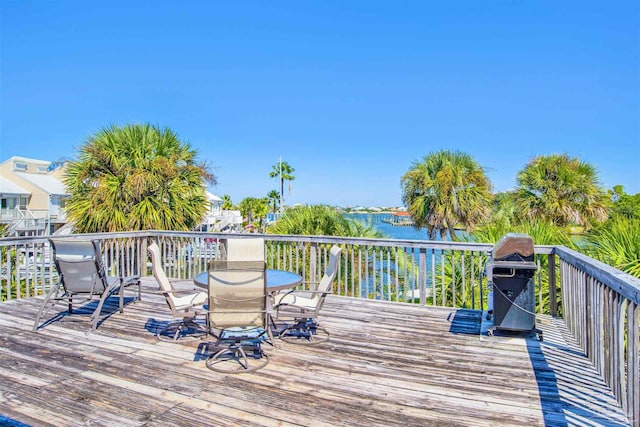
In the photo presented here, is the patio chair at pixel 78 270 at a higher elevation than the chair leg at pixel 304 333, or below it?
higher

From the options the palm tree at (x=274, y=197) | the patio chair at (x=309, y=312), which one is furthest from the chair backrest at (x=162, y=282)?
the palm tree at (x=274, y=197)

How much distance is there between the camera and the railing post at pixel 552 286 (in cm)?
465

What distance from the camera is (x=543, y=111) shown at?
17438 millimetres

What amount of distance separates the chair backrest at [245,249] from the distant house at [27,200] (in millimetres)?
23358

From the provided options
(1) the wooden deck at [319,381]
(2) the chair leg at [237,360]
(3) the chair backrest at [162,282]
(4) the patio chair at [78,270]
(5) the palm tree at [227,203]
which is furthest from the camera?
(5) the palm tree at [227,203]

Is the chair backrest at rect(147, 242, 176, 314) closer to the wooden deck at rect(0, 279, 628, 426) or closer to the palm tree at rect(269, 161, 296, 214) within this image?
the wooden deck at rect(0, 279, 628, 426)

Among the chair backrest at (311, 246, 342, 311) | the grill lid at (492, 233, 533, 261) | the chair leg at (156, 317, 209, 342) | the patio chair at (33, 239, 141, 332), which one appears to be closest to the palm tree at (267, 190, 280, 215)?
the patio chair at (33, 239, 141, 332)

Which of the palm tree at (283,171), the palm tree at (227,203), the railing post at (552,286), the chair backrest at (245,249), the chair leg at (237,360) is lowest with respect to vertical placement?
the chair leg at (237,360)

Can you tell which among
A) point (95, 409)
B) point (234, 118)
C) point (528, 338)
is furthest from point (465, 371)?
point (234, 118)

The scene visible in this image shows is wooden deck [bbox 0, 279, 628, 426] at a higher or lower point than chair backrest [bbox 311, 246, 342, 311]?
lower

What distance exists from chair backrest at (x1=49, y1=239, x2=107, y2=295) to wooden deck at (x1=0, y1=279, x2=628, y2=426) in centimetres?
46

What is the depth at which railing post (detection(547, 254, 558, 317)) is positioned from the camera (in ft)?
15.3

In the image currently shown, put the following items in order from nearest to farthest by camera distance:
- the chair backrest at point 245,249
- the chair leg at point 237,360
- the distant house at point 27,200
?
the chair leg at point 237,360 → the chair backrest at point 245,249 → the distant house at point 27,200

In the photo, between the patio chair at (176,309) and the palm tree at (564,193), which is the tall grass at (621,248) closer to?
the patio chair at (176,309)
